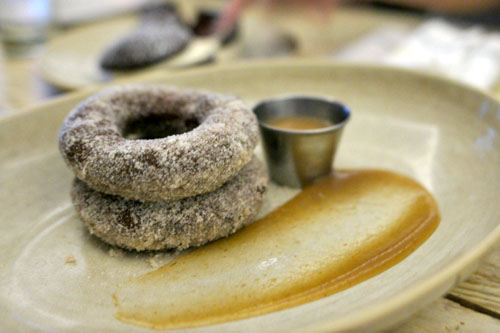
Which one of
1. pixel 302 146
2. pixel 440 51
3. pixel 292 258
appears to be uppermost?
pixel 440 51

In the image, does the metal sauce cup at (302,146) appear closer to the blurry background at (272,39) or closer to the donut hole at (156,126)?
the donut hole at (156,126)

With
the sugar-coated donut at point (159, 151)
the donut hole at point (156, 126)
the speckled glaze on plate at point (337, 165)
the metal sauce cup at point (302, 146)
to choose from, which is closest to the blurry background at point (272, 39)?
the speckled glaze on plate at point (337, 165)

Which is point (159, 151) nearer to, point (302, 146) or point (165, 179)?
point (165, 179)

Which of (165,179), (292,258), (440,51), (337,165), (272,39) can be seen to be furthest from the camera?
(272,39)

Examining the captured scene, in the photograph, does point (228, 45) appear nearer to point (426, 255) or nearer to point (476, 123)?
point (476, 123)

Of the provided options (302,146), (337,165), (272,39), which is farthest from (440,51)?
(302,146)

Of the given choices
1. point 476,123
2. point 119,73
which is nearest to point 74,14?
point 119,73

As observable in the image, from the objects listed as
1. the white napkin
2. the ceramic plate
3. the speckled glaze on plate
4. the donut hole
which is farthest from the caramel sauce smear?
the ceramic plate
